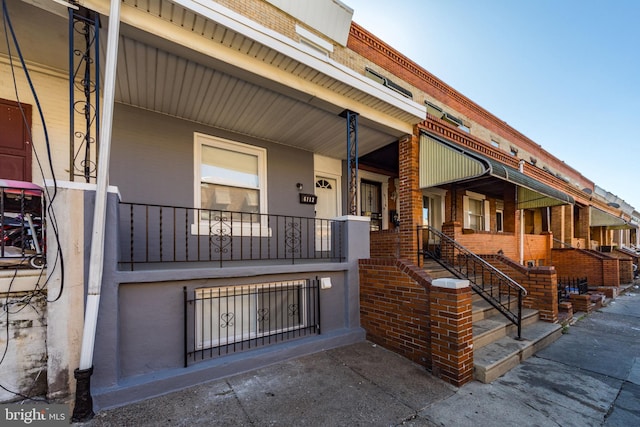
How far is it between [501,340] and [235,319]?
4.26m

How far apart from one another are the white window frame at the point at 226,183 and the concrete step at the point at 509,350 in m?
3.86

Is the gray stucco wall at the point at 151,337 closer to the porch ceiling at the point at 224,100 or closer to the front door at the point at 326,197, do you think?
the porch ceiling at the point at 224,100

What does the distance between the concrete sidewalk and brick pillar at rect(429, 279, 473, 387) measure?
6.2 inches

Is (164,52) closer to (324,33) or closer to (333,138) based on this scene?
(333,138)

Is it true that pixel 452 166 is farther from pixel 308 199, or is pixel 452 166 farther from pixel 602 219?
pixel 602 219

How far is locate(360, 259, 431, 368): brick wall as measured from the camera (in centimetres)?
390

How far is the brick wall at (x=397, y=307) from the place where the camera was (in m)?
3.90

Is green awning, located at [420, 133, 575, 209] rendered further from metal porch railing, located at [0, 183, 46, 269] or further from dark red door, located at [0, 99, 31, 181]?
dark red door, located at [0, 99, 31, 181]

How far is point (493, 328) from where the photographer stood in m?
4.43

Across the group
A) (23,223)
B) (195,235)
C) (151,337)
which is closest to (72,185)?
(23,223)

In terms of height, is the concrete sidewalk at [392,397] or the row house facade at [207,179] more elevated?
the row house facade at [207,179]

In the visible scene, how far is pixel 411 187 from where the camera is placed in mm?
5750

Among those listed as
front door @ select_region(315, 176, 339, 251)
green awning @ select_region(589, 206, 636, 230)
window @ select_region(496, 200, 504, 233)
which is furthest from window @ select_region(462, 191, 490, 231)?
green awning @ select_region(589, 206, 636, 230)

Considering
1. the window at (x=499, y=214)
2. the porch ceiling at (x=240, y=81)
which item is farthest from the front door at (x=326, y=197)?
the window at (x=499, y=214)
